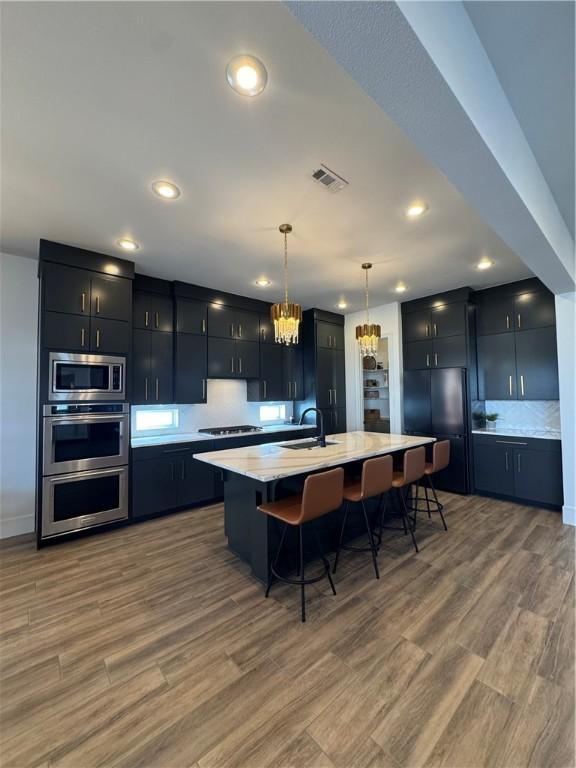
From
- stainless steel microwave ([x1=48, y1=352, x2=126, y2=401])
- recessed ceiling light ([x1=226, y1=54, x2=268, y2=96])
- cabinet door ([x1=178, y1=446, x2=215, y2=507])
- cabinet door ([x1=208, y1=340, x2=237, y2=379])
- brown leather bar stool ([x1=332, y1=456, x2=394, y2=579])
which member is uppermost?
recessed ceiling light ([x1=226, y1=54, x2=268, y2=96])

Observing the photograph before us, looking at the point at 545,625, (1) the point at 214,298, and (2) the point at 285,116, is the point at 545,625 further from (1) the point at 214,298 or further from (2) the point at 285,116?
(1) the point at 214,298

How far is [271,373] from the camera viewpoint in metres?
5.35

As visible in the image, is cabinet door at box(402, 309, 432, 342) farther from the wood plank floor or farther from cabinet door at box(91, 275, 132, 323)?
cabinet door at box(91, 275, 132, 323)

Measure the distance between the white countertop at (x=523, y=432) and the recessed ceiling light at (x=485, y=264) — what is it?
2196 millimetres

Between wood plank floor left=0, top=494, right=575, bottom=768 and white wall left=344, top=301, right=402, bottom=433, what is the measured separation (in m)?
2.83

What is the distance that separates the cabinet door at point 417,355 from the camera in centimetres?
491

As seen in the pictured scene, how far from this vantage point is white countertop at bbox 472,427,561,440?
395 cm

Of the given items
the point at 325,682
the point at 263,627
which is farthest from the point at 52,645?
the point at 325,682

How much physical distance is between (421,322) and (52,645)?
5.37m

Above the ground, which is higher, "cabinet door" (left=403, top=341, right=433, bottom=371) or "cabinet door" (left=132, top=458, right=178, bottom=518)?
"cabinet door" (left=403, top=341, right=433, bottom=371)

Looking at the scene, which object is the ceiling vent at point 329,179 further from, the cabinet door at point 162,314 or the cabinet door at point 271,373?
the cabinet door at point 271,373

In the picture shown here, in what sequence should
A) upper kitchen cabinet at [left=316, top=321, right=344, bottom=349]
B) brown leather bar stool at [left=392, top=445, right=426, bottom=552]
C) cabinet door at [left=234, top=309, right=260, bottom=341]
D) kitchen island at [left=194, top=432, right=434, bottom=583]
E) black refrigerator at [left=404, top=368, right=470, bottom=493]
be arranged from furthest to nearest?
upper kitchen cabinet at [left=316, top=321, right=344, bottom=349]
cabinet door at [left=234, top=309, right=260, bottom=341]
black refrigerator at [left=404, top=368, right=470, bottom=493]
brown leather bar stool at [left=392, top=445, right=426, bottom=552]
kitchen island at [left=194, top=432, right=434, bottom=583]

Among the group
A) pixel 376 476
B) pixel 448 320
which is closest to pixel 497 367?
pixel 448 320

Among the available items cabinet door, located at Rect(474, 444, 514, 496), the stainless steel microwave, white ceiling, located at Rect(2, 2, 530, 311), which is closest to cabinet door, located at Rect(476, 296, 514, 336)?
white ceiling, located at Rect(2, 2, 530, 311)
